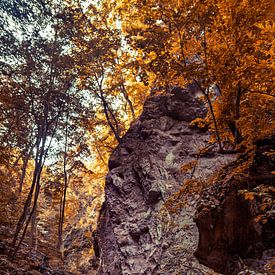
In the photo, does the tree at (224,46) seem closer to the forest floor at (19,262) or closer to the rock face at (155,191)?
the rock face at (155,191)

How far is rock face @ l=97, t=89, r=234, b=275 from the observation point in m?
7.19

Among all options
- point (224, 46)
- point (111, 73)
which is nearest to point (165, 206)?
point (224, 46)

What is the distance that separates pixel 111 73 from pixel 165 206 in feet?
30.8

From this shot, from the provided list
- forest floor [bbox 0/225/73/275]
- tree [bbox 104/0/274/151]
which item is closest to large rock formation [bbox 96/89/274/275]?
tree [bbox 104/0/274/151]

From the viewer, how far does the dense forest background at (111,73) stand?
5.11 meters

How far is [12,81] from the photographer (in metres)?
9.66

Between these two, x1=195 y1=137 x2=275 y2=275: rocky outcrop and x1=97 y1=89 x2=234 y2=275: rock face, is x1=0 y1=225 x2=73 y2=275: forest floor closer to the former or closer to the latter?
x1=97 y1=89 x2=234 y2=275: rock face

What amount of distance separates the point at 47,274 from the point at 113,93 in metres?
9.02

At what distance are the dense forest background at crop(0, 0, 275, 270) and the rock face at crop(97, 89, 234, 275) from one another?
102 cm

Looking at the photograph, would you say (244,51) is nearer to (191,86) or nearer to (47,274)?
(191,86)

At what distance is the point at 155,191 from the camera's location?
871cm

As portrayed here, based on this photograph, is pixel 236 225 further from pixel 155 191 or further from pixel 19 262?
pixel 19 262

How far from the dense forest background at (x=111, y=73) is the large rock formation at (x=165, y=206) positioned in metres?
1.02

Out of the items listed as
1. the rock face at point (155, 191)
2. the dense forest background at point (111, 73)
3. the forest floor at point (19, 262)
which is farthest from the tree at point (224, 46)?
the forest floor at point (19, 262)
